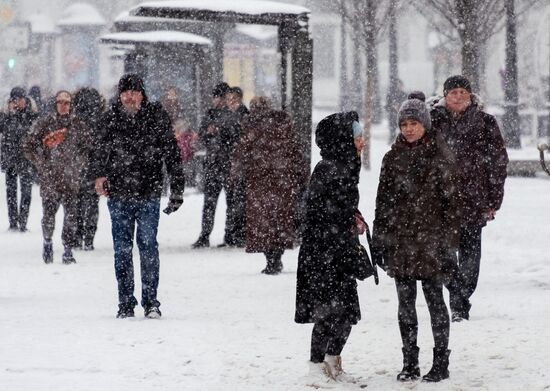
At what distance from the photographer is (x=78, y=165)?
42.3 ft

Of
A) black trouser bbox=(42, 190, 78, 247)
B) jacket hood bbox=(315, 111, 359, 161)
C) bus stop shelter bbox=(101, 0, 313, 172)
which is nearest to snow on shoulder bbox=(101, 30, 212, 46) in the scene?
bus stop shelter bbox=(101, 0, 313, 172)

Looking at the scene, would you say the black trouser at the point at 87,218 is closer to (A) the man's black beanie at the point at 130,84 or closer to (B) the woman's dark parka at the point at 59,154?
(B) the woman's dark parka at the point at 59,154

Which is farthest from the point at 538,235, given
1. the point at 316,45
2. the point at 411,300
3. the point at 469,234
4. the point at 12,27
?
the point at 316,45

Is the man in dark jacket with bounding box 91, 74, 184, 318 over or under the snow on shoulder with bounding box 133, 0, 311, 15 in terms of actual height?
under

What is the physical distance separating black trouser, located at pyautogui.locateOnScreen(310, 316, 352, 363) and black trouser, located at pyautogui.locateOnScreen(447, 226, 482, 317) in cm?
192

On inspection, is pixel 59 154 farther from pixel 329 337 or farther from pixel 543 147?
pixel 329 337

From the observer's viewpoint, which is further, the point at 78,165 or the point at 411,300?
the point at 78,165

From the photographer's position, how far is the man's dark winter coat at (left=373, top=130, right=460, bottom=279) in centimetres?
702

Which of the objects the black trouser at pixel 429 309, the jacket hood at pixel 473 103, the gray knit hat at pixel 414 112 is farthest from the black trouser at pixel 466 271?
the gray knit hat at pixel 414 112

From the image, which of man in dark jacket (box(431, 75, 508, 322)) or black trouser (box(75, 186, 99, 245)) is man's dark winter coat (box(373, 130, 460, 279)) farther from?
black trouser (box(75, 186, 99, 245))

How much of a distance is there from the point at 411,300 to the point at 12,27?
29154mm

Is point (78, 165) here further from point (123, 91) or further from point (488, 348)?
point (488, 348)

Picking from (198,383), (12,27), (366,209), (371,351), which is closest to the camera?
(198,383)

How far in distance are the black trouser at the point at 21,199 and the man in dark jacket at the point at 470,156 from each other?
857cm
